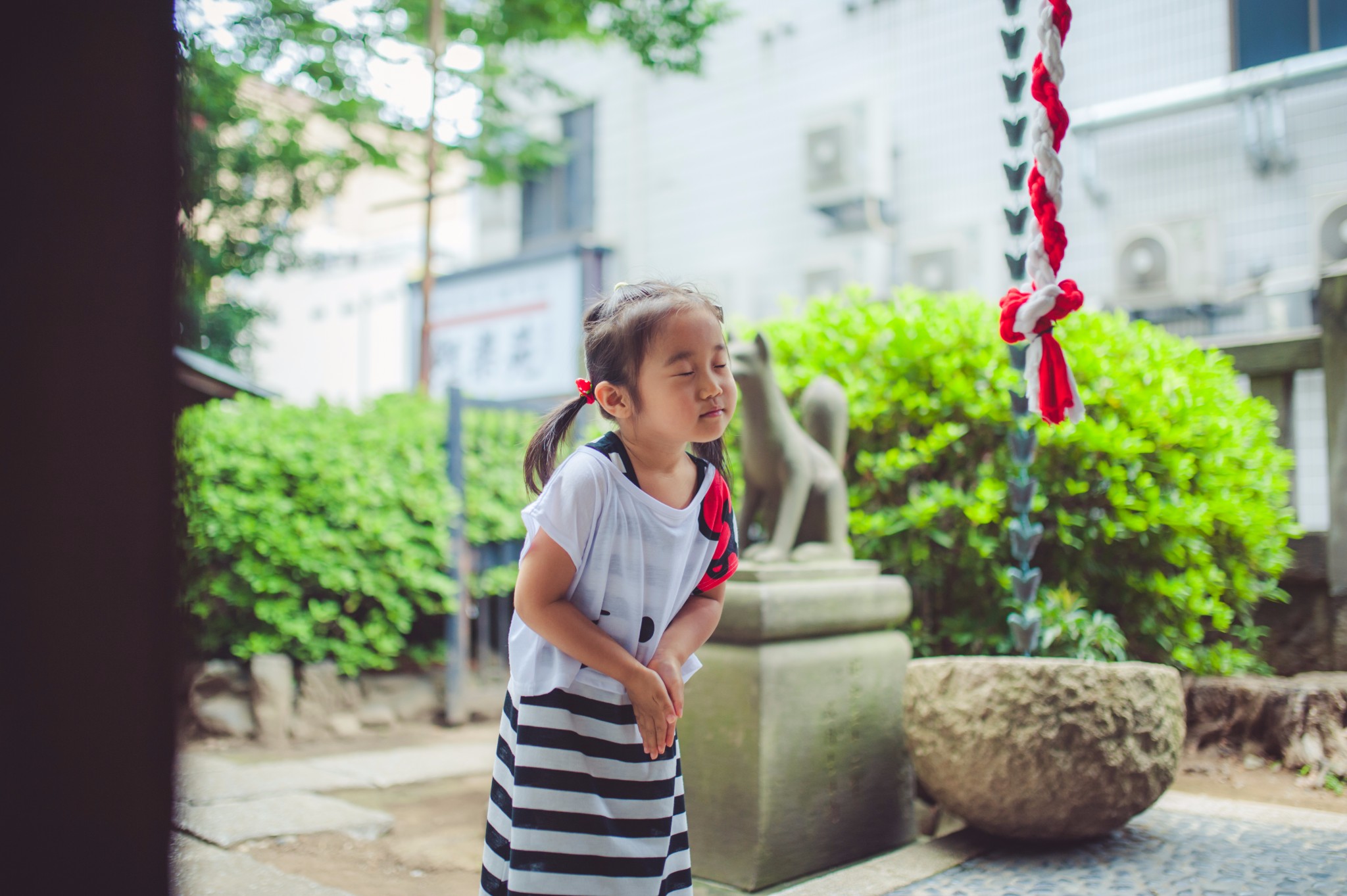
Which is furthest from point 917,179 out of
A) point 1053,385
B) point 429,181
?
point 1053,385

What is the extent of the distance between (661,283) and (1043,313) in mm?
891

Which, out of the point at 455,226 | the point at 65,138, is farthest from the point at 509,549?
the point at 455,226

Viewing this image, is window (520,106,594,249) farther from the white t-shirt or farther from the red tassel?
the white t-shirt

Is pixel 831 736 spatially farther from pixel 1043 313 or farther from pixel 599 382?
pixel 599 382

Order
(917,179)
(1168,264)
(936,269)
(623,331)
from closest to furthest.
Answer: (623,331) → (1168,264) → (936,269) → (917,179)

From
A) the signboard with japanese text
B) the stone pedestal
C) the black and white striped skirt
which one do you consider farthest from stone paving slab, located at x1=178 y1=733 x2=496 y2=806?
the signboard with japanese text

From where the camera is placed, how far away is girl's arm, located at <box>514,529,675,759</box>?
1.49m

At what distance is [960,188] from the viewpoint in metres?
9.16

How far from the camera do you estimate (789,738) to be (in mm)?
2648

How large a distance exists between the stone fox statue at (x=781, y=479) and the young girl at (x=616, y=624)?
4.32 ft

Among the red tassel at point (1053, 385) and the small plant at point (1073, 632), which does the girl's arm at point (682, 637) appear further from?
the small plant at point (1073, 632)

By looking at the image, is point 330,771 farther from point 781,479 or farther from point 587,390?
point 587,390

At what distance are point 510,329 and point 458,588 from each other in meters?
5.16

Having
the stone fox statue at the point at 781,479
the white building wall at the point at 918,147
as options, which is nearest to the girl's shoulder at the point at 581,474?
the stone fox statue at the point at 781,479
